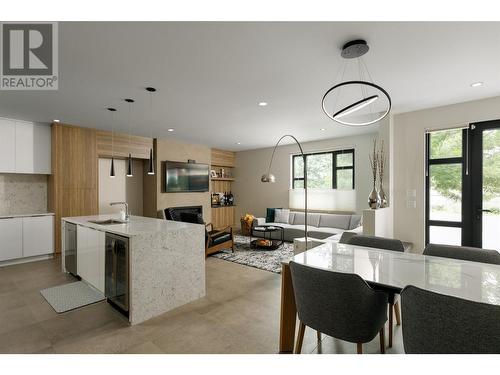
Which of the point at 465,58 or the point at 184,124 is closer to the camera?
the point at 465,58

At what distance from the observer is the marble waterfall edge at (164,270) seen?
95.7 inches

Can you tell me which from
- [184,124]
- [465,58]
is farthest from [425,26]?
[184,124]

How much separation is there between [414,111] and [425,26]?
2.52m

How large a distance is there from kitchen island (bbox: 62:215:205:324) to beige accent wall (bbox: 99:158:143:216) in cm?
255

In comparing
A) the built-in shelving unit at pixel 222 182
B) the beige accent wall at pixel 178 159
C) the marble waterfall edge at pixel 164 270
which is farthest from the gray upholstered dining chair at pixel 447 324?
the built-in shelving unit at pixel 222 182

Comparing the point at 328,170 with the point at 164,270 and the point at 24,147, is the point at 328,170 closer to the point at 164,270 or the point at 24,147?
the point at 164,270

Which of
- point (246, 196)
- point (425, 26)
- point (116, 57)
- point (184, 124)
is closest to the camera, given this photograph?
point (425, 26)

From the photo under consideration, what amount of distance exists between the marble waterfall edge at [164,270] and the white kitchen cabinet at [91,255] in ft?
2.24

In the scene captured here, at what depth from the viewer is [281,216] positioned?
265 inches

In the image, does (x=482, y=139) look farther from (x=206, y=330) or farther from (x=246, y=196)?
(x=246, y=196)

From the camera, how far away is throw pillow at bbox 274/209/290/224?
6.70 meters

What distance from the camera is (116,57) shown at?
7.43 ft

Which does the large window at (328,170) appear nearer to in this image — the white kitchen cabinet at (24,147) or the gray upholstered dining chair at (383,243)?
the gray upholstered dining chair at (383,243)
